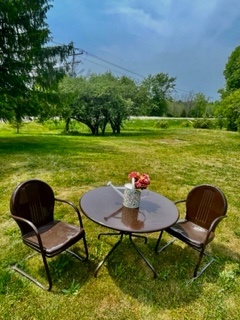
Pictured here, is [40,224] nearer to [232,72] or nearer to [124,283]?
[124,283]

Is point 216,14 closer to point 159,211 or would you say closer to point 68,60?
point 68,60

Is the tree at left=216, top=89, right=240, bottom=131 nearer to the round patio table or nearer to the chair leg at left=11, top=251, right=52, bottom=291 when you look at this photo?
the round patio table

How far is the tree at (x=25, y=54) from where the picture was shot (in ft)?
25.5

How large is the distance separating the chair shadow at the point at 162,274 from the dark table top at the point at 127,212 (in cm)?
60

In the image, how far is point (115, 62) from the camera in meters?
33.8

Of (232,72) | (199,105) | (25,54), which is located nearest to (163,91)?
(199,105)

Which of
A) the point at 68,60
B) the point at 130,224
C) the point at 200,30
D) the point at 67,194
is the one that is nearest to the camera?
the point at 130,224

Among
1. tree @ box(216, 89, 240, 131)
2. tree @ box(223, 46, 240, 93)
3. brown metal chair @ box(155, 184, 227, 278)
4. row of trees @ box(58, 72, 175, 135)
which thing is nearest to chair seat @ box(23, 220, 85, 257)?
brown metal chair @ box(155, 184, 227, 278)

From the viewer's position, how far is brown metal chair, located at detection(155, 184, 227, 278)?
2309 mm

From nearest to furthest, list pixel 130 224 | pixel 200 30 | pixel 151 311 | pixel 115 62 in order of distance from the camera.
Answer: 1. pixel 151 311
2. pixel 130 224
3. pixel 200 30
4. pixel 115 62

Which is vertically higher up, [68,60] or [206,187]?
[68,60]

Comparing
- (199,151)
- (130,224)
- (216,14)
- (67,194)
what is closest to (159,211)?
(130,224)

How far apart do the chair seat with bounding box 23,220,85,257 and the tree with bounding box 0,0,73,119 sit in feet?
21.7

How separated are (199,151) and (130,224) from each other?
7.54m
